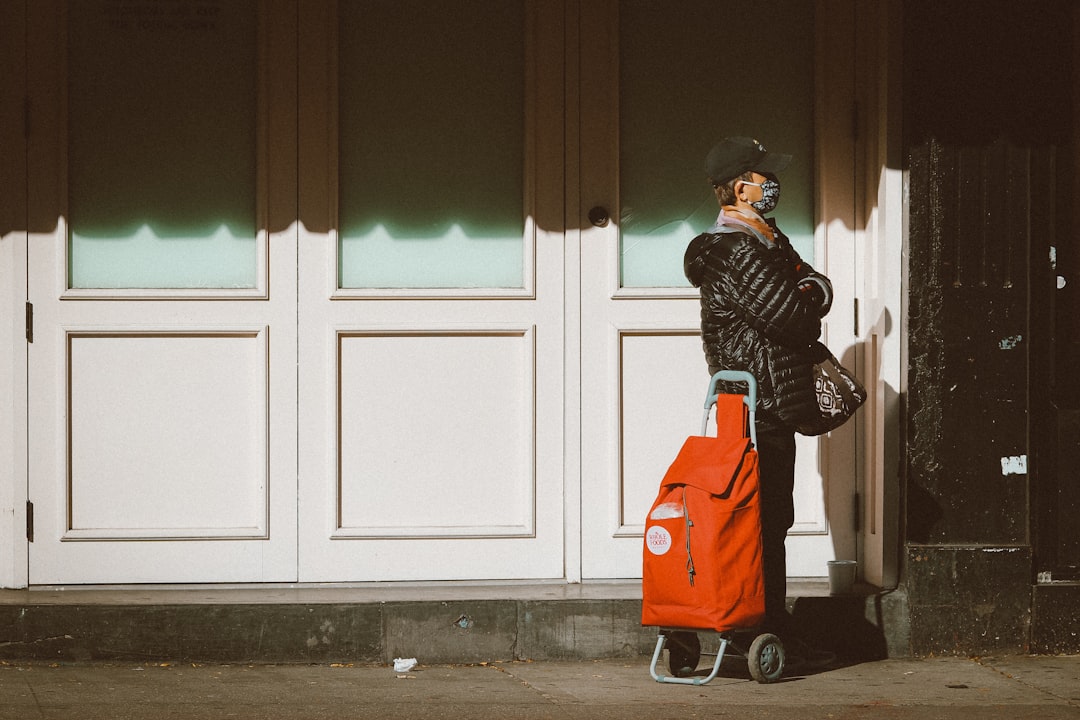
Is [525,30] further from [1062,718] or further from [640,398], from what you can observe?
[1062,718]

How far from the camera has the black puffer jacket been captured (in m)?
5.12

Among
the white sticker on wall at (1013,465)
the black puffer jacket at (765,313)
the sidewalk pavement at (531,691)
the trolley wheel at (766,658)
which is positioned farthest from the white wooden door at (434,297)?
the white sticker on wall at (1013,465)

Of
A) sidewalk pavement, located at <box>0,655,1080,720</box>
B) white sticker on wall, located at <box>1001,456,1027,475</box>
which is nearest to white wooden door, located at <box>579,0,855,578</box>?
white sticker on wall, located at <box>1001,456,1027,475</box>

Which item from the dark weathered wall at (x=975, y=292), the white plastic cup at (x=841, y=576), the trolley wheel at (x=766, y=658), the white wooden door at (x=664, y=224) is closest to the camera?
the trolley wheel at (x=766, y=658)

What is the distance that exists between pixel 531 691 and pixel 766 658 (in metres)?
0.82

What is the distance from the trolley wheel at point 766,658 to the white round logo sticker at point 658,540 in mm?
481

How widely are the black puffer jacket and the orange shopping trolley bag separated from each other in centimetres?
11

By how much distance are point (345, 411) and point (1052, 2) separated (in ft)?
10.4

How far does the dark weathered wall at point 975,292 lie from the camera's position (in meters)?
5.73

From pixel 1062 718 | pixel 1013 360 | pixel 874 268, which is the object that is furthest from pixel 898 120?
pixel 1062 718

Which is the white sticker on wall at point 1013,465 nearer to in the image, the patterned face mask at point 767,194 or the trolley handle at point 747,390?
the trolley handle at point 747,390

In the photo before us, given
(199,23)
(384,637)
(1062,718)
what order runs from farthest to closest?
1. (199,23)
2. (384,637)
3. (1062,718)

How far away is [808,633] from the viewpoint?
5.75m

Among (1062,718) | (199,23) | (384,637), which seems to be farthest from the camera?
(199,23)
